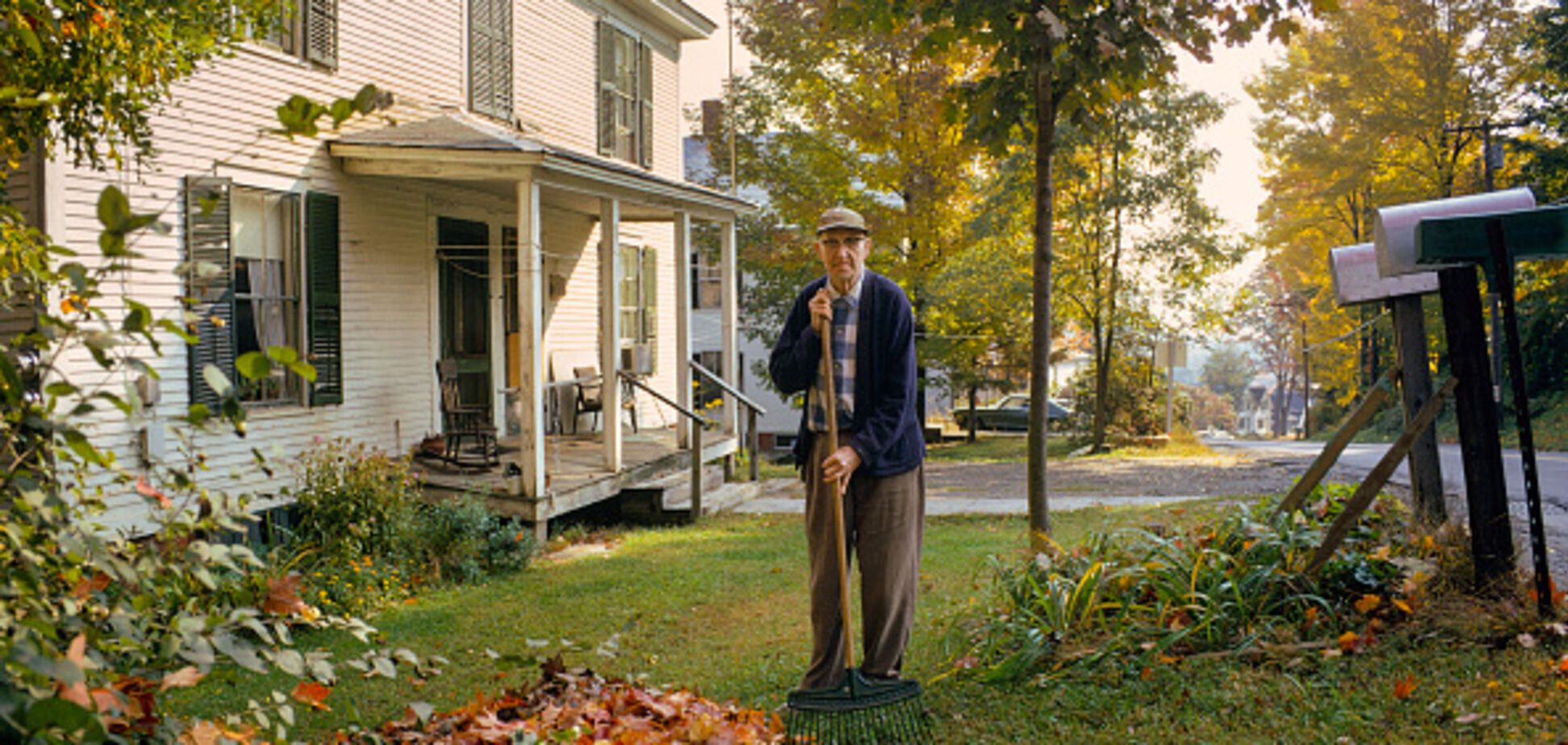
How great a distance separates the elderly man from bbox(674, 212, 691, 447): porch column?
27.3 ft

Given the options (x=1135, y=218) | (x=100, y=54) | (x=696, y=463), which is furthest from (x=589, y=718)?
(x=1135, y=218)

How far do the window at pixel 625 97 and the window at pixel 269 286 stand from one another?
5848mm

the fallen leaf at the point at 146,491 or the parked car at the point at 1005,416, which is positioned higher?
the parked car at the point at 1005,416

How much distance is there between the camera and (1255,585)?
18.1ft

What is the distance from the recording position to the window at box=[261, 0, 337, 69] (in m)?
10.1

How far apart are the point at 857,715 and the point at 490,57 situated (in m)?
10.2

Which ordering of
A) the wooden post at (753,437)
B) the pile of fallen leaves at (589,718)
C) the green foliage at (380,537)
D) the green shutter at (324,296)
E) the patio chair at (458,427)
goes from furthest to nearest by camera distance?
the wooden post at (753,437) → the patio chair at (458,427) → the green shutter at (324,296) → the green foliage at (380,537) → the pile of fallen leaves at (589,718)

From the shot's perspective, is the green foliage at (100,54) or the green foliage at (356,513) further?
the green foliage at (356,513)

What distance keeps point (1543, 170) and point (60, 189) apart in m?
22.9

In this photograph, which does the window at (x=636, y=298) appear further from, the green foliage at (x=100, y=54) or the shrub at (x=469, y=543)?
the green foliage at (x=100, y=54)

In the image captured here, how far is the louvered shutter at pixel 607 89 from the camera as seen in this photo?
50.8ft

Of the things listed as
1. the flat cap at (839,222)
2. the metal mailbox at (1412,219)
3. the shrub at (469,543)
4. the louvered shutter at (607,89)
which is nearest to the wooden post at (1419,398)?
the metal mailbox at (1412,219)

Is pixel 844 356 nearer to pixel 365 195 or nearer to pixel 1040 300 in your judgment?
pixel 1040 300

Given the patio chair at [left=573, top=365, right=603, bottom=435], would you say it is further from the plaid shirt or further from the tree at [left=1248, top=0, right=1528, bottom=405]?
the tree at [left=1248, top=0, right=1528, bottom=405]
